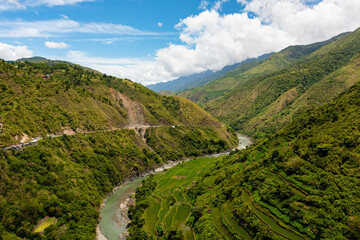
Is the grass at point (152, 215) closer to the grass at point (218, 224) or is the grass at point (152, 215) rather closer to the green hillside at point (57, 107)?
the grass at point (218, 224)

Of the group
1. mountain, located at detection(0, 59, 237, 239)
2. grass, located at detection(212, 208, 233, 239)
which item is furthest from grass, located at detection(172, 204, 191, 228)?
mountain, located at detection(0, 59, 237, 239)

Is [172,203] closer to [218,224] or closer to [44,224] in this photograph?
Result: [218,224]

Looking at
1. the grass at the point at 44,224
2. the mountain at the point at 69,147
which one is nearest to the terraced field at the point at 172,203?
the mountain at the point at 69,147

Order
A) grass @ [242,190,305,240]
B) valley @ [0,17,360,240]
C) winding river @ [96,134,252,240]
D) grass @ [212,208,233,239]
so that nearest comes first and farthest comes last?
grass @ [242,190,305,240] → valley @ [0,17,360,240] → grass @ [212,208,233,239] → winding river @ [96,134,252,240]

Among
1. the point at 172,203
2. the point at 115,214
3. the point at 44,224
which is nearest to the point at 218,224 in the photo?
the point at 172,203

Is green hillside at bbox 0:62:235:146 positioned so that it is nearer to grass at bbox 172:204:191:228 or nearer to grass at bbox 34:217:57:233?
grass at bbox 34:217:57:233
